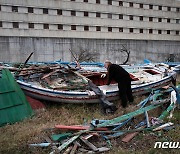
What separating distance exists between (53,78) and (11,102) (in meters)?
2.32

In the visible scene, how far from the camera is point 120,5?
90.5 ft

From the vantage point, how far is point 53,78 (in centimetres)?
905

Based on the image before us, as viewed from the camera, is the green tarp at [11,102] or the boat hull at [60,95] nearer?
the green tarp at [11,102]

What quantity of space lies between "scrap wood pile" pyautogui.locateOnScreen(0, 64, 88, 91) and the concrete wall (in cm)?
1410

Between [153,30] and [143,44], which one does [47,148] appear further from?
[153,30]

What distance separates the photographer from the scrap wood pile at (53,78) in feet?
27.6

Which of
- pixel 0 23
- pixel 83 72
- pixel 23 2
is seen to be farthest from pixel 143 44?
pixel 83 72

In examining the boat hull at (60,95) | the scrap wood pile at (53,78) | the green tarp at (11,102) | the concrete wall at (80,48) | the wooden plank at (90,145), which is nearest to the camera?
the wooden plank at (90,145)

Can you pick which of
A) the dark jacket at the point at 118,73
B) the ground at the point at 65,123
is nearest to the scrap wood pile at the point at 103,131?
the ground at the point at 65,123

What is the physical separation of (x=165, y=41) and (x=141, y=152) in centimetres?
2777

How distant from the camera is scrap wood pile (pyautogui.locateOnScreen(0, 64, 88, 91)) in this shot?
27.6ft

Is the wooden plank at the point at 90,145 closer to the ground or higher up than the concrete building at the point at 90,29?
closer to the ground

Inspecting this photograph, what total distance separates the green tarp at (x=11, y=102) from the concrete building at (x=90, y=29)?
1552cm

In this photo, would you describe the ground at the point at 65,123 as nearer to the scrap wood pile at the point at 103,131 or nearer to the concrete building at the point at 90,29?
the scrap wood pile at the point at 103,131
